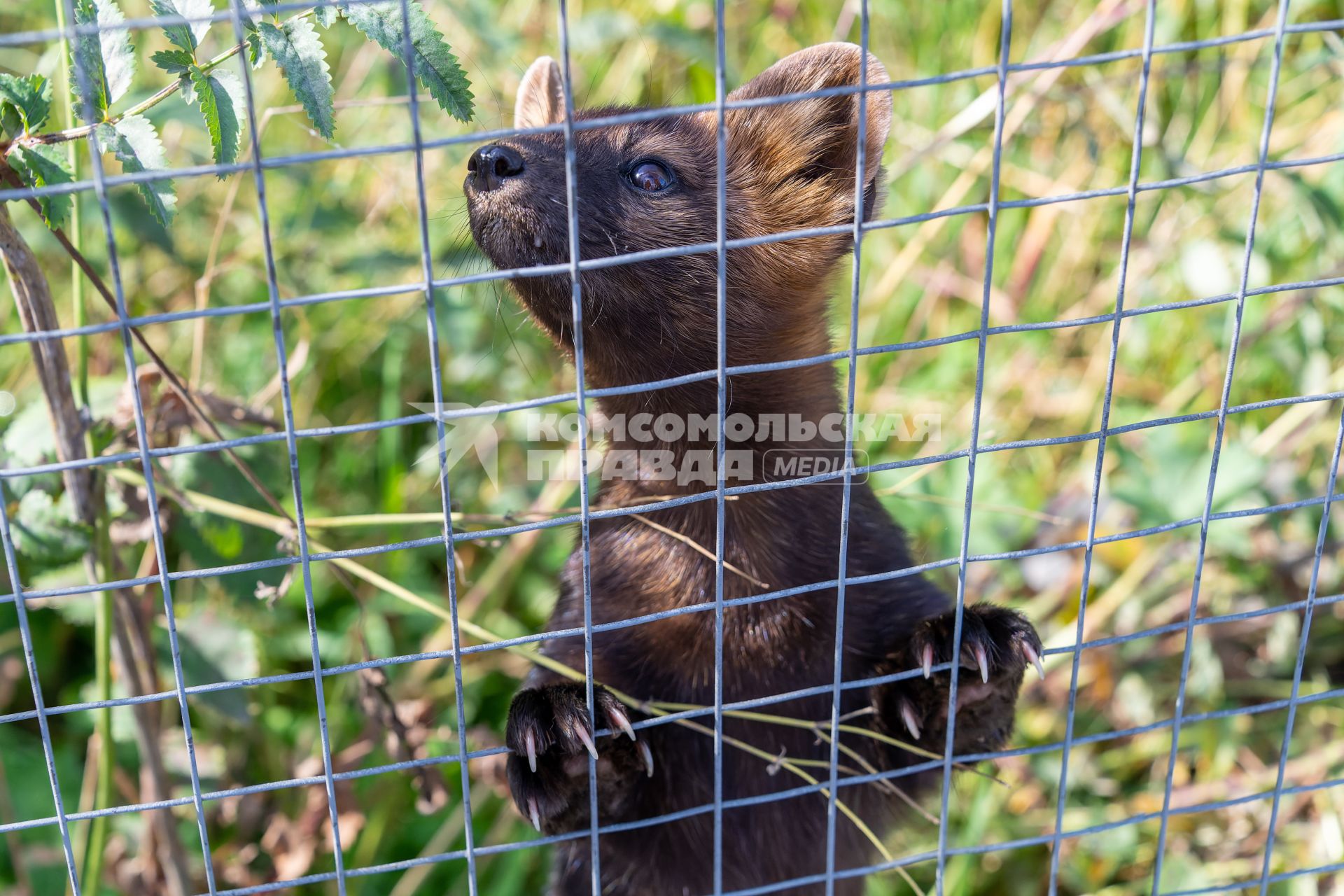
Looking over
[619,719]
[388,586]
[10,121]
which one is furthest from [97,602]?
[619,719]

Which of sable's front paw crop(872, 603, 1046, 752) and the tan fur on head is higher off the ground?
the tan fur on head

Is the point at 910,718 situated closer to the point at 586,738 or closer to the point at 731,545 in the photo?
the point at 731,545

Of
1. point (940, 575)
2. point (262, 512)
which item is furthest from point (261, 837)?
point (940, 575)

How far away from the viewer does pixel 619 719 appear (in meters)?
1.69

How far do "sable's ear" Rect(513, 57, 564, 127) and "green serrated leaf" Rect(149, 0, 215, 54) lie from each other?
1080 millimetres

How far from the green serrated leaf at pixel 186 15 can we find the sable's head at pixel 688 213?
21.2 inches

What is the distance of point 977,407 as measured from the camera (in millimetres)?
1520

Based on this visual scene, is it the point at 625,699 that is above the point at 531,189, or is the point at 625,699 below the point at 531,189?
below

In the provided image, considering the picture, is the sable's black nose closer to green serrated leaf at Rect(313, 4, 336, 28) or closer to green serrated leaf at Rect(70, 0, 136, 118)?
green serrated leaf at Rect(313, 4, 336, 28)

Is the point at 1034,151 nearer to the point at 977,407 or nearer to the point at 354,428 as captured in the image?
the point at 977,407

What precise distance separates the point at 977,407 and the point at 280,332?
86cm

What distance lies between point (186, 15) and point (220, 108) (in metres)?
0.11

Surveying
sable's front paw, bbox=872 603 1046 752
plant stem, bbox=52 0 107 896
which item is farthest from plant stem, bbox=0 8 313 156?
sable's front paw, bbox=872 603 1046 752

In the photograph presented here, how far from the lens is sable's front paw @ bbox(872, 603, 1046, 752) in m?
1.83
